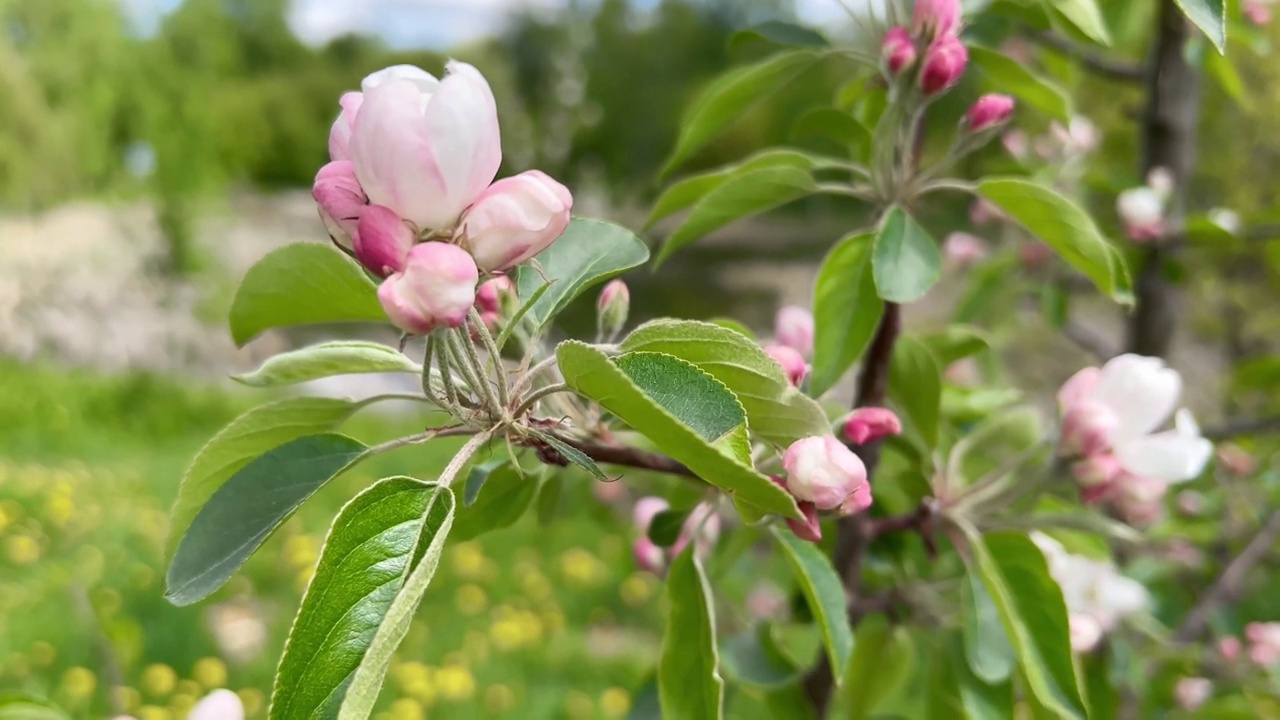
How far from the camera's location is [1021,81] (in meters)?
0.71

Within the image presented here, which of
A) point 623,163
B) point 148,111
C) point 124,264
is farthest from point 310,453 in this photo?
point 623,163

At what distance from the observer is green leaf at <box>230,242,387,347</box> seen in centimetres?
46

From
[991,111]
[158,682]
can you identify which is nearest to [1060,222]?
[991,111]

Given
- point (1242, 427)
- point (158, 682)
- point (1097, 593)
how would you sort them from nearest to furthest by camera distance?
point (1097, 593) → point (1242, 427) → point (158, 682)

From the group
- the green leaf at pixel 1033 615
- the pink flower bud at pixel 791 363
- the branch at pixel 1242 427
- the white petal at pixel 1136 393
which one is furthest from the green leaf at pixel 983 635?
the branch at pixel 1242 427

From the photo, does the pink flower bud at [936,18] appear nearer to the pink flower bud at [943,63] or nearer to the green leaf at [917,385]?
the pink flower bud at [943,63]

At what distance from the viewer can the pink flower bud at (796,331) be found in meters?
0.69

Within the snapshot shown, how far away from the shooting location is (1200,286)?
2908 millimetres

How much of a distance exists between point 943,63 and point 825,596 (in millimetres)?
333

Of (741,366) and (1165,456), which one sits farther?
(1165,456)

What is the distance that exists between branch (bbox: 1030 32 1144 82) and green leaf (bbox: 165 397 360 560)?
955 millimetres

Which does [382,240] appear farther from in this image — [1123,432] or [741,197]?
[1123,432]

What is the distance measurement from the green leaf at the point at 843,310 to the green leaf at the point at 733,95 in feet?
0.51

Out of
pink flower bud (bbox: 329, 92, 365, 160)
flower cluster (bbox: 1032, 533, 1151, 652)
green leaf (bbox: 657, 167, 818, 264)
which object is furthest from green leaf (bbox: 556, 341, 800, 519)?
flower cluster (bbox: 1032, 533, 1151, 652)
